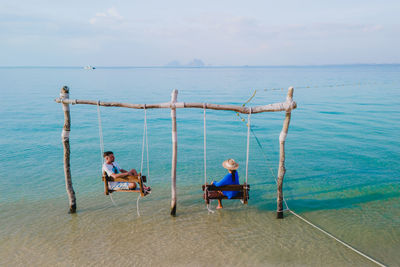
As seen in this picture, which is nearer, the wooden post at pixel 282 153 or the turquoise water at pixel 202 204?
the turquoise water at pixel 202 204

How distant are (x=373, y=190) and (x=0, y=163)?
14.6 metres

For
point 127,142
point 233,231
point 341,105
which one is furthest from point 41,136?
point 341,105

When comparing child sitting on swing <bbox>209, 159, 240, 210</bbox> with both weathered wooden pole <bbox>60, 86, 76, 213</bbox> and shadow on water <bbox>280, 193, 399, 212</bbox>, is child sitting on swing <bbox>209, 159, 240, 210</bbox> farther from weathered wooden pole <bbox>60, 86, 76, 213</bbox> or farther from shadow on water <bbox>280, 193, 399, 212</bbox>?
weathered wooden pole <bbox>60, 86, 76, 213</bbox>

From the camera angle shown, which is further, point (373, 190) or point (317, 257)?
point (373, 190)

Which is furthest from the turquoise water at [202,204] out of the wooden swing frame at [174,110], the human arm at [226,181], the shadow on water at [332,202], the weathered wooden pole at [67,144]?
the human arm at [226,181]

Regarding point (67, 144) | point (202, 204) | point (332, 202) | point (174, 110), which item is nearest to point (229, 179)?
point (202, 204)

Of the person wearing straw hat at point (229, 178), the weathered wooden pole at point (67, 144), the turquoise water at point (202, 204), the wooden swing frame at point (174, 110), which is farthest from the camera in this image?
the weathered wooden pole at point (67, 144)

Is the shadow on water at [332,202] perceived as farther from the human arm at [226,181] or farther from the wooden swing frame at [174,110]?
the human arm at [226,181]

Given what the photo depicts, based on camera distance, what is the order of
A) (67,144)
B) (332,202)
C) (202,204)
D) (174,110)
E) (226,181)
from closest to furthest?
(174,110) → (226,181) → (67,144) → (202,204) → (332,202)

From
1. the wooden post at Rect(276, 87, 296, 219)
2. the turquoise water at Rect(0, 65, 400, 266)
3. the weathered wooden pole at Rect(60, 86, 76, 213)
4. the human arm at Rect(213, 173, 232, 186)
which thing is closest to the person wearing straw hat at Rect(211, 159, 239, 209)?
the human arm at Rect(213, 173, 232, 186)

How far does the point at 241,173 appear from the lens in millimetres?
10961

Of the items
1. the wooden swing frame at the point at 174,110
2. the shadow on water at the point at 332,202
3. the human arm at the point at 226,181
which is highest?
the wooden swing frame at the point at 174,110

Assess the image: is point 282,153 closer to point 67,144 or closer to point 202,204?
point 202,204

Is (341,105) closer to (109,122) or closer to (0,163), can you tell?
(109,122)
